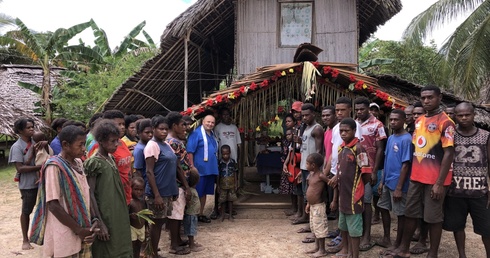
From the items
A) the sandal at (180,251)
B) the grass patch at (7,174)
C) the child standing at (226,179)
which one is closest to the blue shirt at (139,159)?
the sandal at (180,251)

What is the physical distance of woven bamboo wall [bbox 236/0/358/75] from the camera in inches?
335

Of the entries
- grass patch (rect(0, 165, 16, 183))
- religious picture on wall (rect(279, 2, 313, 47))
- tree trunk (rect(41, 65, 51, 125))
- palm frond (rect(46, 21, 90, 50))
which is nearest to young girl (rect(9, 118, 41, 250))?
religious picture on wall (rect(279, 2, 313, 47))

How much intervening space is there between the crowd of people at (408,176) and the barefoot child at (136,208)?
2138 millimetres

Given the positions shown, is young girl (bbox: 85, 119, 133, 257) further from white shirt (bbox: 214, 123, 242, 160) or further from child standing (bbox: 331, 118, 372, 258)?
white shirt (bbox: 214, 123, 242, 160)

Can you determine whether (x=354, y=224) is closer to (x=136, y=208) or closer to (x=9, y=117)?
(x=136, y=208)

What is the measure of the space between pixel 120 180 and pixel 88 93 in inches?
458

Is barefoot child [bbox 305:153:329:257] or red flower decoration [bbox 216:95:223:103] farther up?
red flower decoration [bbox 216:95:223:103]

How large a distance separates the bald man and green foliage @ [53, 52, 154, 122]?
8096mm

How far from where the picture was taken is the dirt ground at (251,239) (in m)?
5.10

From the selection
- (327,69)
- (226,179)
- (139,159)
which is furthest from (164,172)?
(327,69)

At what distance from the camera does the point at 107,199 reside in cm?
319

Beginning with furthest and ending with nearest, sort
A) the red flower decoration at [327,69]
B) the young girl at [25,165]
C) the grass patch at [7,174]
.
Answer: the grass patch at [7,174] < the red flower decoration at [327,69] < the young girl at [25,165]

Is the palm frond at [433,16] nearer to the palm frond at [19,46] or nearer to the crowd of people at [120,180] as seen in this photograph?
the crowd of people at [120,180]

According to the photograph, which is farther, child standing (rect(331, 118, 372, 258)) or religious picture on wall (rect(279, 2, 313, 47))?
religious picture on wall (rect(279, 2, 313, 47))
